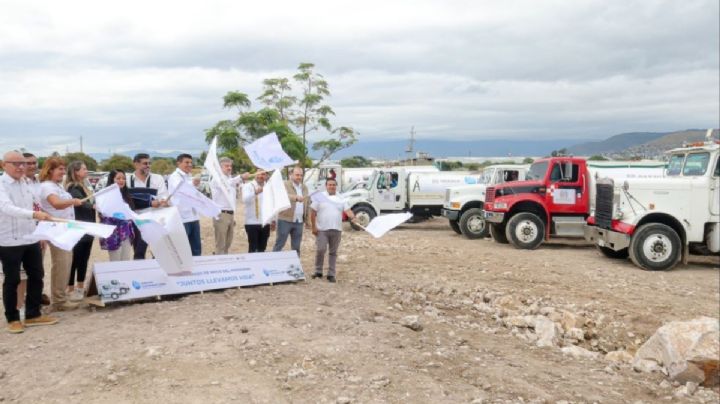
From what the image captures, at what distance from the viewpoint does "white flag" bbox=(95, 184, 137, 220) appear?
5958 millimetres

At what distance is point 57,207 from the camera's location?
18.3 ft

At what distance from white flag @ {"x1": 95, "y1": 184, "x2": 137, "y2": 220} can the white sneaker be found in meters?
1.10

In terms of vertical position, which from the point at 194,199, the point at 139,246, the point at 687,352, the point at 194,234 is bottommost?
the point at 687,352

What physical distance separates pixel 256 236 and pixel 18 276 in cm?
317

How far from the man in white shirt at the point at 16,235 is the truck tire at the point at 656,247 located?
9539 mm

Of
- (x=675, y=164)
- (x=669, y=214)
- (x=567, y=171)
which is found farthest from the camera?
(x=567, y=171)

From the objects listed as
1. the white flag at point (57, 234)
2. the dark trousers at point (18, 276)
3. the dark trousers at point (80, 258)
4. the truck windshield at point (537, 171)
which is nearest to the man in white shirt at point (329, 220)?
the dark trousers at point (80, 258)

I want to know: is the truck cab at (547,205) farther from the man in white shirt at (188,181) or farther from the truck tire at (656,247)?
the man in white shirt at (188,181)

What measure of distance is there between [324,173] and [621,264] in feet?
44.9

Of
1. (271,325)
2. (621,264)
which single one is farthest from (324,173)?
(271,325)

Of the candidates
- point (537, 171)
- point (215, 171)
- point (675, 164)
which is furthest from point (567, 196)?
point (215, 171)

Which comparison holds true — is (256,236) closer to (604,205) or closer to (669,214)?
(604,205)

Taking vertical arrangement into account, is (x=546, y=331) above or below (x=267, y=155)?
below

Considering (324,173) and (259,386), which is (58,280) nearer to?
(259,386)
